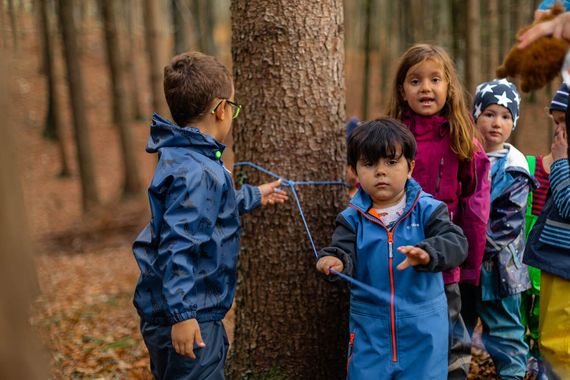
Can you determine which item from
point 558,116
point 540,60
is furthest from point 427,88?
point 540,60

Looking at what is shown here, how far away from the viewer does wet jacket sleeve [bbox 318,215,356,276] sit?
9.55 ft

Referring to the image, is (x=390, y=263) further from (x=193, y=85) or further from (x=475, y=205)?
(x=193, y=85)

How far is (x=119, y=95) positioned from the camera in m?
13.8

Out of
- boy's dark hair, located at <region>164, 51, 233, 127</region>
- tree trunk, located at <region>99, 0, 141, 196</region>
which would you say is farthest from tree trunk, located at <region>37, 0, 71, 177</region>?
boy's dark hair, located at <region>164, 51, 233, 127</region>

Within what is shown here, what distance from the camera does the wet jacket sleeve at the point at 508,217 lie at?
11.7 feet

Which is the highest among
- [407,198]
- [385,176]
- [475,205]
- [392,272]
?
[385,176]

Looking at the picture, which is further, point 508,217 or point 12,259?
point 508,217

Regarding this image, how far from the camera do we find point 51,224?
14148 mm

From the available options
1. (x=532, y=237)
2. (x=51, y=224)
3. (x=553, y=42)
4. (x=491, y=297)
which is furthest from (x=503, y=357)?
(x=51, y=224)

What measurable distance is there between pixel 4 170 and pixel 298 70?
7.97 feet

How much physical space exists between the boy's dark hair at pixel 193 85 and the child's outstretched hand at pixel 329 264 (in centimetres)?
99

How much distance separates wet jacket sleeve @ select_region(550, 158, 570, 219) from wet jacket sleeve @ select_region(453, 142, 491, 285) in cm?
35

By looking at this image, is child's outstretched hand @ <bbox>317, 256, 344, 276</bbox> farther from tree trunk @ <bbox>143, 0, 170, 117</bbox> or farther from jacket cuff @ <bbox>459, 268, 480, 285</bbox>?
tree trunk @ <bbox>143, 0, 170, 117</bbox>

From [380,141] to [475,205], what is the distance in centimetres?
78
